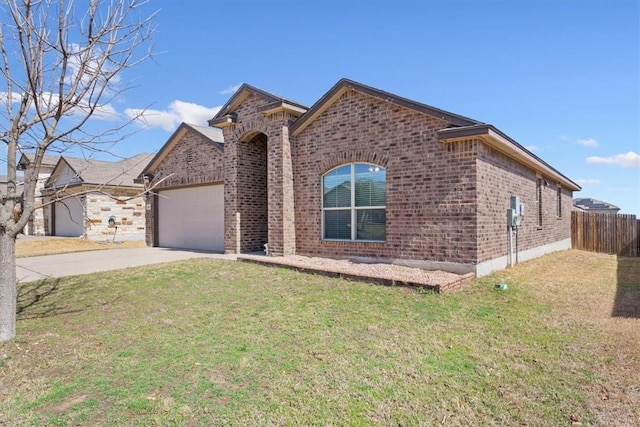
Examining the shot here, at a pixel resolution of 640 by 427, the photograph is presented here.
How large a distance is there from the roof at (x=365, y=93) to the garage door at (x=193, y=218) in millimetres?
4668

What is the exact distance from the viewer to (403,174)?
8969mm

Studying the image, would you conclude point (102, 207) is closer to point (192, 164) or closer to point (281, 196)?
point (192, 164)

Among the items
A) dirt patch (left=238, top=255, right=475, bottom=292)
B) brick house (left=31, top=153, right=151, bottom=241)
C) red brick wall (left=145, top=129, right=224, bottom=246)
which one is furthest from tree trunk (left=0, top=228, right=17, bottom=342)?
brick house (left=31, top=153, right=151, bottom=241)

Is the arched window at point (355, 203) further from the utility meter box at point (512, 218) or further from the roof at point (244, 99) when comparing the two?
the utility meter box at point (512, 218)

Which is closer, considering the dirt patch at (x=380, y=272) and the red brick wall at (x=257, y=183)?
the dirt patch at (x=380, y=272)

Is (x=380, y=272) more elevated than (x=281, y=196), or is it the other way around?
(x=281, y=196)

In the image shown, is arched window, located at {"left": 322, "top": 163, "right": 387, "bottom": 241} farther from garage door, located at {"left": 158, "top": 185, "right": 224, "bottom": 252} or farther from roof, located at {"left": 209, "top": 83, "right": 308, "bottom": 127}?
garage door, located at {"left": 158, "top": 185, "right": 224, "bottom": 252}

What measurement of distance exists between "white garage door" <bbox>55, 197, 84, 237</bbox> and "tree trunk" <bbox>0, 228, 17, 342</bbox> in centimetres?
1730

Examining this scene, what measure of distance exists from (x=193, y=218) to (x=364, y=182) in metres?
8.02

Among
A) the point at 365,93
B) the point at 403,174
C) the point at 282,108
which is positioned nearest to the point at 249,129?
the point at 282,108

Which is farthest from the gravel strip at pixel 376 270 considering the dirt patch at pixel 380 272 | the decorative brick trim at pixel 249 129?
the decorative brick trim at pixel 249 129

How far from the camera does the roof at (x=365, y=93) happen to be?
820 cm

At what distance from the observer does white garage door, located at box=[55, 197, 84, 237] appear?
20880 mm

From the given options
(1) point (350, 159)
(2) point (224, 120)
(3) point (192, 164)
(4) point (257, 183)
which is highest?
(2) point (224, 120)
